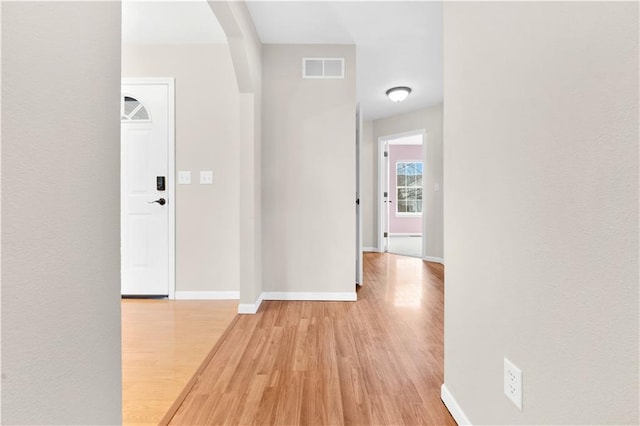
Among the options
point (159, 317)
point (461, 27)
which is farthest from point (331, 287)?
point (461, 27)

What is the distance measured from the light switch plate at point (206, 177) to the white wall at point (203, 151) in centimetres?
Answer: 4

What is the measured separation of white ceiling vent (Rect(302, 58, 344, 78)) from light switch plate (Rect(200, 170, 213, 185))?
135 centimetres

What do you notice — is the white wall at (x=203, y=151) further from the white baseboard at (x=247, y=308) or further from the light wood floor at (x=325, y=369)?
the light wood floor at (x=325, y=369)

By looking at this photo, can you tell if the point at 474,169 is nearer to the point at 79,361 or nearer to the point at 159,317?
the point at 79,361

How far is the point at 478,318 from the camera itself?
45.1 inches

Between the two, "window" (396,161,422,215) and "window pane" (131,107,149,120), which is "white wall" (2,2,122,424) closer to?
"window pane" (131,107,149,120)

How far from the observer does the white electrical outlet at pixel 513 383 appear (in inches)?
35.5

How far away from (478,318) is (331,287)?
6.36ft

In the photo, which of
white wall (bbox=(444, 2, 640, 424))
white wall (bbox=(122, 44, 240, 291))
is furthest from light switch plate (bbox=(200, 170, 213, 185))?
white wall (bbox=(444, 2, 640, 424))

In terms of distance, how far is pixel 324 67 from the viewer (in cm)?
298

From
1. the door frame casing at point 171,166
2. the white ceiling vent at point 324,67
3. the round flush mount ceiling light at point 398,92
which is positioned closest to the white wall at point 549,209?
the white ceiling vent at point 324,67

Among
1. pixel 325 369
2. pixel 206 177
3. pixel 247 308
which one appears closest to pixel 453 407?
pixel 325 369

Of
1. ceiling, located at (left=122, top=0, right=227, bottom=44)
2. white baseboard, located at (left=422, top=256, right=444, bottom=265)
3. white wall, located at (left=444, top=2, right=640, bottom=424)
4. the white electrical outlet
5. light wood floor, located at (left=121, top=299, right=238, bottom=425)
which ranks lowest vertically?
light wood floor, located at (left=121, top=299, right=238, bottom=425)

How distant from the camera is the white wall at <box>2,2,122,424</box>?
0.54 metres
